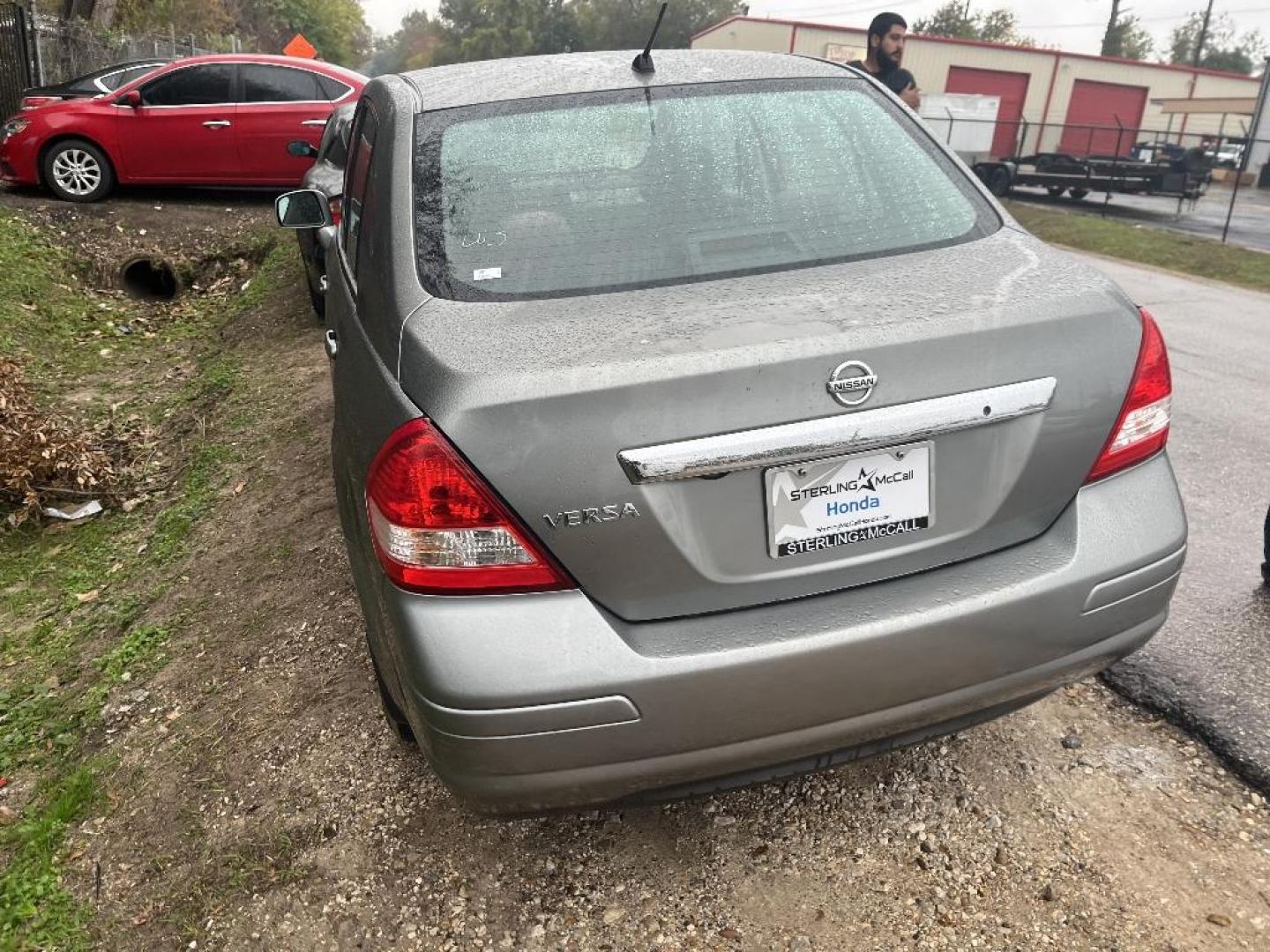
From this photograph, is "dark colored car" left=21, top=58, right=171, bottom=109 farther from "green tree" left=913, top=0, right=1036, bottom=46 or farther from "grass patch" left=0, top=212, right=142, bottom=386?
"green tree" left=913, top=0, right=1036, bottom=46

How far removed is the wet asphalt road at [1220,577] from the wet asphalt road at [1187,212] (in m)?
10.7

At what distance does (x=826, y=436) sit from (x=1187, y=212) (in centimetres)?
2330

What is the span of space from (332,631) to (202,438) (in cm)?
280

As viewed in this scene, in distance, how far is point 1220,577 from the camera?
377 cm

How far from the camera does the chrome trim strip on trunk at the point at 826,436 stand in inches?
72.9

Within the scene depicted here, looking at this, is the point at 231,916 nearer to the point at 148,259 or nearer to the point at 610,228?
the point at 610,228

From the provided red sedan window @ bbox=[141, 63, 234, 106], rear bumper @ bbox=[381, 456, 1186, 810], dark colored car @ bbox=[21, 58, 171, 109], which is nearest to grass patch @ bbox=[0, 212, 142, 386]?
dark colored car @ bbox=[21, 58, 171, 109]

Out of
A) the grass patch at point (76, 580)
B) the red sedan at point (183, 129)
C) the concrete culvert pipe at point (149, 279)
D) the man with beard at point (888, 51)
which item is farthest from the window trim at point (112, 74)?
the man with beard at point (888, 51)

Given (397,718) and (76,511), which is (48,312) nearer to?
(76,511)

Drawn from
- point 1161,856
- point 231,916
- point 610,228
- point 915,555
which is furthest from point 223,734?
point 1161,856

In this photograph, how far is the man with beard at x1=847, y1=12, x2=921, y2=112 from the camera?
660 centimetres

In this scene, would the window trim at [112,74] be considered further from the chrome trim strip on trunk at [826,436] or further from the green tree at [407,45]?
the green tree at [407,45]

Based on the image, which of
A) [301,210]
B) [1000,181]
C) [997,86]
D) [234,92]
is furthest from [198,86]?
[997,86]

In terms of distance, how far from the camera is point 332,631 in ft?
11.7
